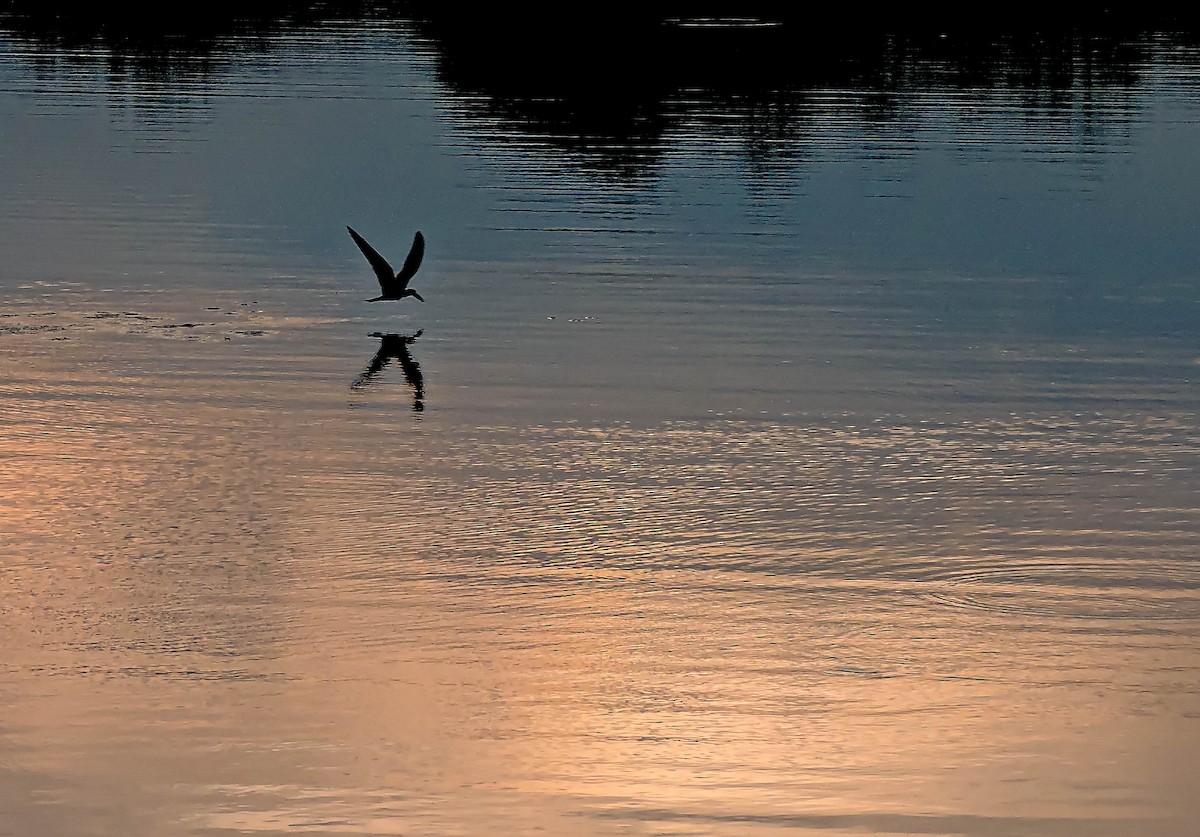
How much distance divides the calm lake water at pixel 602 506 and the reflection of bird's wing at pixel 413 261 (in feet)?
1.51

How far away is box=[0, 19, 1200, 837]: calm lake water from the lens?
8391 mm

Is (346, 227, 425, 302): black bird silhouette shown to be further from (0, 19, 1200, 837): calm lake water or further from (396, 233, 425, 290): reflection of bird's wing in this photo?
(0, 19, 1200, 837): calm lake water

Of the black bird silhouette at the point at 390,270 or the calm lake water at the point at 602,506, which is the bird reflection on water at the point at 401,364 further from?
the black bird silhouette at the point at 390,270

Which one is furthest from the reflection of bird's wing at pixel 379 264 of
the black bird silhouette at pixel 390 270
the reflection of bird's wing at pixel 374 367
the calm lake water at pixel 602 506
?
the reflection of bird's wing at pixel 374 367

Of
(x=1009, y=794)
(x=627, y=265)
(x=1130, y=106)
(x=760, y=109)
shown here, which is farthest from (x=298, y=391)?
(x=1130, y=106)

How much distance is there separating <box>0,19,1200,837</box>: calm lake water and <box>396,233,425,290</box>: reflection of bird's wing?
0.46 m

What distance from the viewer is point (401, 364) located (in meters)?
16.0

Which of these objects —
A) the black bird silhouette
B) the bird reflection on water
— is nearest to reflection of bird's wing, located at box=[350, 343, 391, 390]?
the bird reflection on water

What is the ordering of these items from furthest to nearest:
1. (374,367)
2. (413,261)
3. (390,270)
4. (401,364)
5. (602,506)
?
(390,270) < (413,261) < (401,364) < (374,367) < (602,506)

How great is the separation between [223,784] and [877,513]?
15.7ft

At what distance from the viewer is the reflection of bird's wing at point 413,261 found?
17156 millimetres

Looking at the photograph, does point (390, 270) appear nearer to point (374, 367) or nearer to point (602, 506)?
point (374, 367)

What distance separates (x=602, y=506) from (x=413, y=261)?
578 cm

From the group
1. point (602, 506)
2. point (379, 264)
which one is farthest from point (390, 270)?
point (602, 506)
